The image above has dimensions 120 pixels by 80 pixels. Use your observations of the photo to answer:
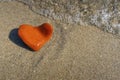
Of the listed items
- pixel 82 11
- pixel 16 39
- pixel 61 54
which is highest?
pixel 82 11

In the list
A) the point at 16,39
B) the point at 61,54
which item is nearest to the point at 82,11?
the point at 61,54

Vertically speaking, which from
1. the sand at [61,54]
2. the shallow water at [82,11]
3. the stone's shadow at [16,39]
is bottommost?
the sand at [61,54]

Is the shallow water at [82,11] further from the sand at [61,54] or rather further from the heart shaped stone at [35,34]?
the heart shaped stone at [35,34]

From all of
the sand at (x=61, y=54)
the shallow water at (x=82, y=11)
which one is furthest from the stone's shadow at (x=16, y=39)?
the shallow water at (x=82, y=11)

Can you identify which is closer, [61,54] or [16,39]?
[61,54]

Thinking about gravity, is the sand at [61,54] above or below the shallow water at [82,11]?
below

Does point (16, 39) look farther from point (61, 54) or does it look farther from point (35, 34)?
point (61, 54)

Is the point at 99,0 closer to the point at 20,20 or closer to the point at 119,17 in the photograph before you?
the point at 119,17
